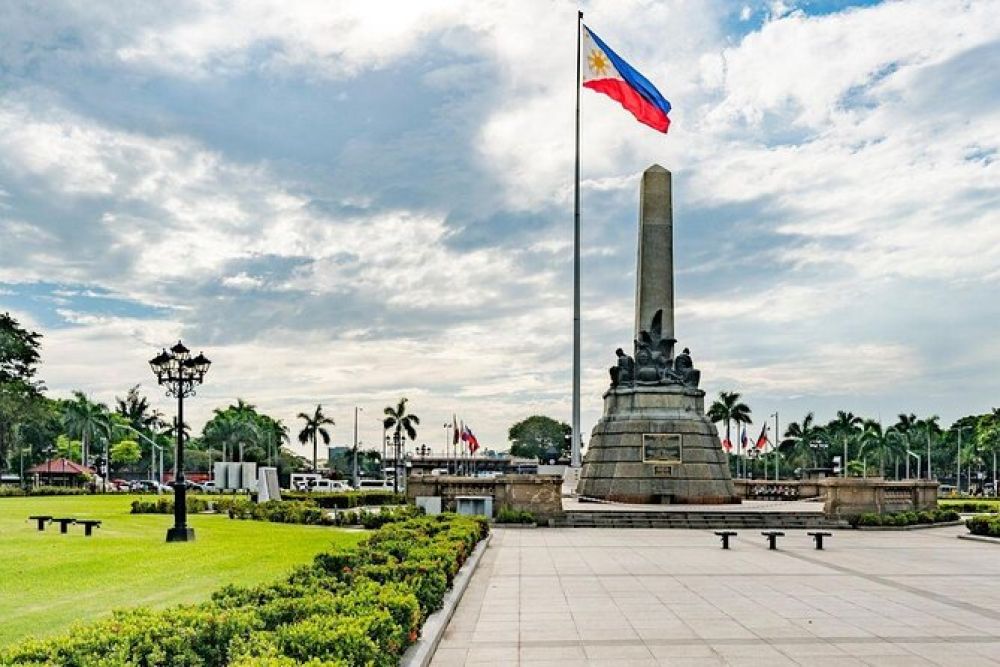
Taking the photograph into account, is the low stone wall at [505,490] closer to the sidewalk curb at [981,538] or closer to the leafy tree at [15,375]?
the sidewalk curb at [981,538]

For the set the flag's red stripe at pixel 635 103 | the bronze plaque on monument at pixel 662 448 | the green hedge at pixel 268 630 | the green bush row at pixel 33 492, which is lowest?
the green bush row at pixel 33 492

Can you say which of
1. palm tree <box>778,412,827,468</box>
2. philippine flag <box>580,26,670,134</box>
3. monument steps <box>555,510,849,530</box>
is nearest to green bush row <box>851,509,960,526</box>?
monument steps <box>555,510,849,530</box>

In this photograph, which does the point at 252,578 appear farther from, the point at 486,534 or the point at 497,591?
the point at 486,534

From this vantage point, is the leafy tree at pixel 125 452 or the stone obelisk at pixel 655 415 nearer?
the stone obelisk at pixel 655 415

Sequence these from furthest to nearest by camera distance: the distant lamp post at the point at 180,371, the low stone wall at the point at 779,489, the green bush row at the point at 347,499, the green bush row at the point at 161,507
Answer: the low stone wall at the point at 779,489 < the green bush row at the point at 347,499 < the green bush row at the point at 161,507 < the distant lamp post at the point at 180,371

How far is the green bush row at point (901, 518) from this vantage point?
2980 centimetres

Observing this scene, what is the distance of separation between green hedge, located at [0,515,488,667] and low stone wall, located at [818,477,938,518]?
2310 cm

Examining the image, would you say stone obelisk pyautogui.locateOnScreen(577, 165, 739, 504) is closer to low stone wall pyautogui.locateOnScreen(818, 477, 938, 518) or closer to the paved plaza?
low stone wall pyautogui.locateOnScreen(818, 477, 938, 518)

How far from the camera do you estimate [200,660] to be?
24.8 ft

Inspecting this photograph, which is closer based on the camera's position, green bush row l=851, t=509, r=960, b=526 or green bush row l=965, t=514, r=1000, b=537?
green bush row l=965, t=514, r=1000, b=537

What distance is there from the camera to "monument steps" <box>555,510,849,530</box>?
2950 centimetres

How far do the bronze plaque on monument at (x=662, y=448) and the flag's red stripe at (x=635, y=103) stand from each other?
38.7 feet

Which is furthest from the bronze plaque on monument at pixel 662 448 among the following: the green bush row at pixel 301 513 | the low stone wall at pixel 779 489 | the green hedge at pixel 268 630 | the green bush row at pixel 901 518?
the green hedge at pixel 268 630

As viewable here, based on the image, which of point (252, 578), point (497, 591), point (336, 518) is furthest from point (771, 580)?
point (336, 518)
